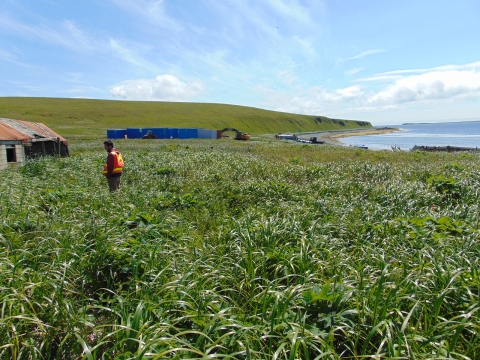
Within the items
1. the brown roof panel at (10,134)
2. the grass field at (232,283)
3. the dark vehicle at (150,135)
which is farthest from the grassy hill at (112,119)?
the grass field at (232,283)

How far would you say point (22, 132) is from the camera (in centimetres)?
1769

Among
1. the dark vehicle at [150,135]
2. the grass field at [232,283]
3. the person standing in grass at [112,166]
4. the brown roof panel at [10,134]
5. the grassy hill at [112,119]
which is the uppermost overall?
the grassy hill at [112,119]

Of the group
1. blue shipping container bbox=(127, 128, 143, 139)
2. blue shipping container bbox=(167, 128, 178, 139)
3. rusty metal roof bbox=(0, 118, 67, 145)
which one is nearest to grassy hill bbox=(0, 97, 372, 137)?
blue shipping container bbox=(127, 128, 143, 139)

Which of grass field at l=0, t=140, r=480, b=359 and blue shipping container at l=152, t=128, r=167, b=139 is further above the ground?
blue shipping container at l=152, t=128, r=167, b=139

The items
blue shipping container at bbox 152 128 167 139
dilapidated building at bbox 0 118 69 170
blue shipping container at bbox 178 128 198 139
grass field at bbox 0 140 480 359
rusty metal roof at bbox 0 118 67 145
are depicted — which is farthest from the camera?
blue shipping container at bbox 178 128 198 139

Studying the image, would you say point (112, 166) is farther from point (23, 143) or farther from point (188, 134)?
point (188, 134)

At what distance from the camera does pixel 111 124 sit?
8800cm

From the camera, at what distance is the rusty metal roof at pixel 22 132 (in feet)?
52.8

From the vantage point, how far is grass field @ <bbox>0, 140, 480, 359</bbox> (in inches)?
110

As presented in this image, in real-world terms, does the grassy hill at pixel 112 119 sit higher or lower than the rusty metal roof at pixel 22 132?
higher

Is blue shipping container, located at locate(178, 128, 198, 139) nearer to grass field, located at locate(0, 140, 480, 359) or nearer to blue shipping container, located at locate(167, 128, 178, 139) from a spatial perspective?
blue shipping container, located at locate(167, 128, 178, 139)

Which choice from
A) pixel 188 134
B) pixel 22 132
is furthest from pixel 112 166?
pixel 188 134

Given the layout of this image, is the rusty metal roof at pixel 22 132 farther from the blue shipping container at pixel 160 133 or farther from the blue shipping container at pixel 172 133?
the blue shipping container at pixel 172 133

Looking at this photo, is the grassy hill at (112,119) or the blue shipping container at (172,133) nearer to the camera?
the blue shipping container at (172,133)
